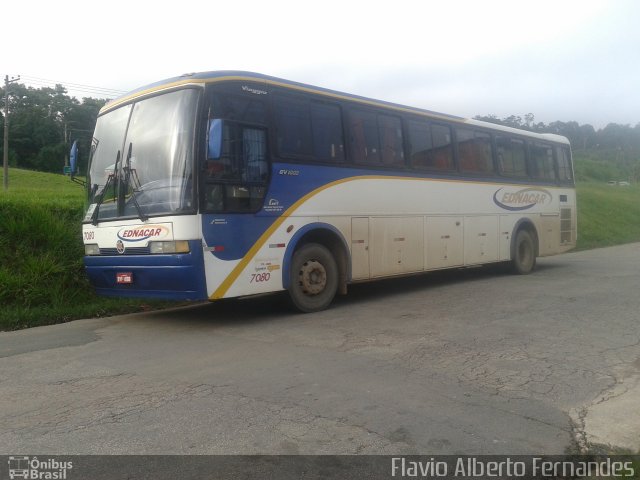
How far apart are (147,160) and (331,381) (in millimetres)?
4157

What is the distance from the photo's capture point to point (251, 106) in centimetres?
830

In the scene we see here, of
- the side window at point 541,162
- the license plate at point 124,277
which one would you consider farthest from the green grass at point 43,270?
the side window at point 541,162

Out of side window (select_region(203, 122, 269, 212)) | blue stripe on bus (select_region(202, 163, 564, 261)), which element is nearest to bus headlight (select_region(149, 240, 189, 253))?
blue stripe on bus (select_region(202, 163, 564, 261))

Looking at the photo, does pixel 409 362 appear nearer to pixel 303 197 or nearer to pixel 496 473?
pixel 496 473

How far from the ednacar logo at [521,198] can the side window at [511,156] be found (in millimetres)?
425

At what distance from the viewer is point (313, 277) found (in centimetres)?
917

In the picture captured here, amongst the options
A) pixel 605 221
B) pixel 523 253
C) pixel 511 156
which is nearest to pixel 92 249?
pixel 511 156

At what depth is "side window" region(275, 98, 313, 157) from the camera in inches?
342

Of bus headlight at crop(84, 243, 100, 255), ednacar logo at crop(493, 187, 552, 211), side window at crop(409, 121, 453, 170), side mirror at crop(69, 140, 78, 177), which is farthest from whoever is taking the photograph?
ednacar logo at crop(493, 187, 552, 211)

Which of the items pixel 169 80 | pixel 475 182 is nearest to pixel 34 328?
pixel 169 80

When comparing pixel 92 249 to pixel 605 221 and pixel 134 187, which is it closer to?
pixel 134 187

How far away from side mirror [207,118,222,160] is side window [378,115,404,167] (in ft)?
12.6

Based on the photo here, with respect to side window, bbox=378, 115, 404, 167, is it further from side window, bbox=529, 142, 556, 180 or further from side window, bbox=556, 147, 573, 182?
side window, bbox=556, 147, 573, 182

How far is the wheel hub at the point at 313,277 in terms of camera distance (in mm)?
9016
